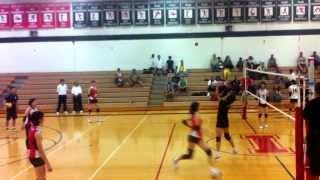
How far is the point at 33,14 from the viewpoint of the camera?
34.5m

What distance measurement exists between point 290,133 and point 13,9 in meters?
23.0

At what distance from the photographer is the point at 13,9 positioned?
34.5 meters

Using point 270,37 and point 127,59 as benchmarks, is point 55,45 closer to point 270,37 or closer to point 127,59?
point 127,59

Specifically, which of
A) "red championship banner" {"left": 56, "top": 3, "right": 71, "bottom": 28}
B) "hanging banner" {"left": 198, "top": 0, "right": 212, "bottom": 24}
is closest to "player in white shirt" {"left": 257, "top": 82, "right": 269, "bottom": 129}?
"hanging banner" {"left": 198, "top": 0, "right": 212, "bottom": 24}

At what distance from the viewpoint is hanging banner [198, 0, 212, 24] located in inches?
1320

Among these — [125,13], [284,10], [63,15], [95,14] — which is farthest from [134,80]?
[284,10]

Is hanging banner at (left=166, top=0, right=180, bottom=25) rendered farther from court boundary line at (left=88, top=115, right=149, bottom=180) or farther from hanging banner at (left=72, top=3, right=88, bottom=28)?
court boundary line at (left=88, top=115, right=149, bottom=180)

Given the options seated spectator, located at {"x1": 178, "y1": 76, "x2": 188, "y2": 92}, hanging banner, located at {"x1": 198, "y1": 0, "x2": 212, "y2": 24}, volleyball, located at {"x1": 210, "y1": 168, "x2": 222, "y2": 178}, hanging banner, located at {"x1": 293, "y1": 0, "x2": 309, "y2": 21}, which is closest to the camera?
volleyball, located at {"x1": 210, "y1": 168, "x2": 222, "y2": 178}

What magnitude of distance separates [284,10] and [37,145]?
1045 inches

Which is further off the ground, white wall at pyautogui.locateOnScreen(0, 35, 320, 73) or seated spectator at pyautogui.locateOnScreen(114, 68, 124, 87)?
white wall at pyautogui.locateOnScreen(0, 35, 320, 73)

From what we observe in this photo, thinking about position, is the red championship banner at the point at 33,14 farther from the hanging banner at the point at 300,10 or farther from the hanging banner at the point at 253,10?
the hanging banner at the point at 300,10

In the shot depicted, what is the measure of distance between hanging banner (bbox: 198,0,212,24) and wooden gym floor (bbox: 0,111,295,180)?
1183 centimetres

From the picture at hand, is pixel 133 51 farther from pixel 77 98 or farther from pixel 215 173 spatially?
pixel 215 173

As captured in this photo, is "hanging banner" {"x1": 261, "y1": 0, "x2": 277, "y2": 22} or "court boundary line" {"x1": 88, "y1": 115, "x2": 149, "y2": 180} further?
"hanging banner" {"x1": 261, "y1": 0, "x2": 277, "y2": 22}
